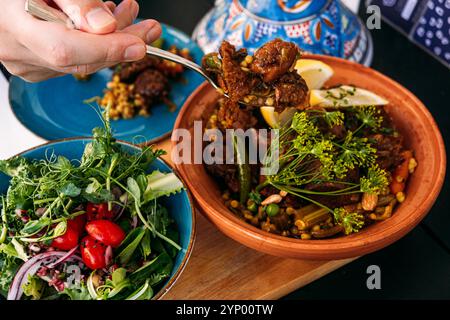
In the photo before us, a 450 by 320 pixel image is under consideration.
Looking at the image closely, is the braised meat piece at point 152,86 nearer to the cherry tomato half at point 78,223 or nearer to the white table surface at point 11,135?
the white table surface at point 11,135

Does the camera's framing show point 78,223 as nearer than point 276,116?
Yes

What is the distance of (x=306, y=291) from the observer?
4.97 ft

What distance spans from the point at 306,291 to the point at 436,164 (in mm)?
569

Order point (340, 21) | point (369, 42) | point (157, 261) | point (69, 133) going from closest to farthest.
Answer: point (157, 261), point (69, 133), point (340, 21), point (369, 42)

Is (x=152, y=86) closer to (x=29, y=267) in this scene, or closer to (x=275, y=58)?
(x=275, y=58)

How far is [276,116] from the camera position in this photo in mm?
1472

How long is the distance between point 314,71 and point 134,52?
2.12 feet

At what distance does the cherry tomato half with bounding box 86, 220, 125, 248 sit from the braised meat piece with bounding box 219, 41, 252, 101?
19.8 inches

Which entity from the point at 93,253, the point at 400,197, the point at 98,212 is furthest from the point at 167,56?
the point at 400,197

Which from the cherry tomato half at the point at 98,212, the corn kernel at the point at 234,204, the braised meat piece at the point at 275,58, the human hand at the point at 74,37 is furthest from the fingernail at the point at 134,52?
the corn kernel at the point at 234,204

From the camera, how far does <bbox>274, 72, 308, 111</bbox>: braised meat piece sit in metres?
1.33

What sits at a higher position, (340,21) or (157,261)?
(340,21)
